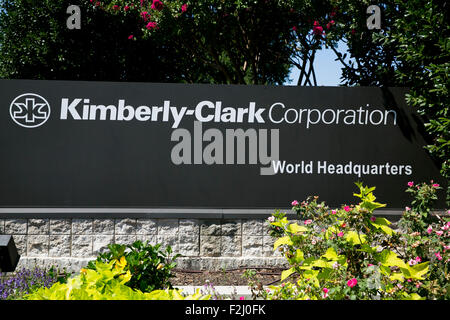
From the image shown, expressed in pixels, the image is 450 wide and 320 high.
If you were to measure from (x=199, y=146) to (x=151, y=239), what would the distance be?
161cm

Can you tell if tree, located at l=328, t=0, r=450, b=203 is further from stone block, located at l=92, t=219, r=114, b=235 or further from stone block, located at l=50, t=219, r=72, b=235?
stone block, located at l=50, t=219, r=72, b=235

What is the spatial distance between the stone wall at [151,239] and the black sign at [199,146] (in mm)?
306

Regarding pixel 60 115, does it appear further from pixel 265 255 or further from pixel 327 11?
pixel 327 11

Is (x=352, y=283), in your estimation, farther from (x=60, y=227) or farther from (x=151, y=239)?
(x=60, y=227)

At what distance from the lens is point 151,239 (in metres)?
6.44

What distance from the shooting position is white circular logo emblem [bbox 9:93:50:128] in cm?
662

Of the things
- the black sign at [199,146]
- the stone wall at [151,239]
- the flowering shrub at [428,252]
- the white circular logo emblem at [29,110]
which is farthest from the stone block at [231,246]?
the white circular logo emblem at [29,110]

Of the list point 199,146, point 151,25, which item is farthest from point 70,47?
point 199,146

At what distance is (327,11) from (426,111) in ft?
19.6

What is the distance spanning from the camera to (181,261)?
6.43m

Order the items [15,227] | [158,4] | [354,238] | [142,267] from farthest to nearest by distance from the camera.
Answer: [158,4] → [15,227] → [142,267] → [354,238]

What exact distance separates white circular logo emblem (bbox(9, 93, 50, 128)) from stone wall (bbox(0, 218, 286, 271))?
60.0 inches

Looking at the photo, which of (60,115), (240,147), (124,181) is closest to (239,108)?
(240,147)

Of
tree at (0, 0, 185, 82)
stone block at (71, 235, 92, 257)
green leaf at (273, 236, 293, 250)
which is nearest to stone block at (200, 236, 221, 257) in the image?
stone block at (71, 235, 92, 257)
